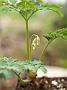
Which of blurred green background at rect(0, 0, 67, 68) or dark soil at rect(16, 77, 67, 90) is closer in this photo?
dark soil at rect(16, 77, 67, 90)

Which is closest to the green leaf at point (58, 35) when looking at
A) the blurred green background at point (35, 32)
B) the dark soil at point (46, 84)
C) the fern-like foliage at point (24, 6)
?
the fern-like foliage at point (24, 6)

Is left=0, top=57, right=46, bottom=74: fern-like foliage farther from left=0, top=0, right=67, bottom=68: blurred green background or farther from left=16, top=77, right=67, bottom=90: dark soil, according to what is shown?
left=0, top=0, right=67, bottom=68: blurred green background

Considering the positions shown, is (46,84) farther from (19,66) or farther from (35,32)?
(35,32)

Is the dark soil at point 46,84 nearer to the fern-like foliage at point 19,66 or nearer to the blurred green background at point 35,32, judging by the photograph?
the fern-like foliage at point 19,66

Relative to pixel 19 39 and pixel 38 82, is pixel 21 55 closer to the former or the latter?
pixel 19 39

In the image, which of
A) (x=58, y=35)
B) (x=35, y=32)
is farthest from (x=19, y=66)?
(x=35, y=32)

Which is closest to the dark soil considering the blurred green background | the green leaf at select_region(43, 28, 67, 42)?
the green leaf at select_region(43, 28, 67, 42)
